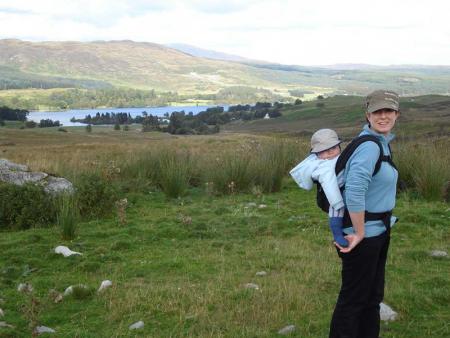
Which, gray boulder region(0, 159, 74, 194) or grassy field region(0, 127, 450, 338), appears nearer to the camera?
grassy field region(0, 127, 450, 338)

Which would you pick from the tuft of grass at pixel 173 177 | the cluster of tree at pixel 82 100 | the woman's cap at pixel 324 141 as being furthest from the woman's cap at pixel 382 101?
the cluster of tree at pixel 82 100

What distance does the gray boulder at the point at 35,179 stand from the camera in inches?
335

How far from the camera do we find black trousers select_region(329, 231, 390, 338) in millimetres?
3246

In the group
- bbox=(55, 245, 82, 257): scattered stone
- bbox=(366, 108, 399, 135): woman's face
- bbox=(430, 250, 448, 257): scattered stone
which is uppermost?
bbox=(366, 108, 399, 135): woman's face

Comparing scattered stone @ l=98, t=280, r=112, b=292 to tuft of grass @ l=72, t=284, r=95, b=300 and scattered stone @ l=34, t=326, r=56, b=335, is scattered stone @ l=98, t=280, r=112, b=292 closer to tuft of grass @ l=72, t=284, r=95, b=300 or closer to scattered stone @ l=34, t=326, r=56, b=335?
tuft of grass @ l=72, t=284, r=95, b=300

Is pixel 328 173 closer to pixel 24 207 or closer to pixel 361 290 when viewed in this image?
pixel 361 290

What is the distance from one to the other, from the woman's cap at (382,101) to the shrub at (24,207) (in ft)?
19.9

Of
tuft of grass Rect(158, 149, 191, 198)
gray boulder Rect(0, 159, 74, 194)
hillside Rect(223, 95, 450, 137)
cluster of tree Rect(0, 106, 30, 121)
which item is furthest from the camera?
cluster of tree Rect(0, 106, 30, 121)

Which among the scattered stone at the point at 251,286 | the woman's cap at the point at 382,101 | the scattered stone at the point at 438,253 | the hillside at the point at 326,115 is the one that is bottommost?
the hillside at the point at 326,115

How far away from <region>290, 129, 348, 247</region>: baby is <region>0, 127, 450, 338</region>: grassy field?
3.65ft

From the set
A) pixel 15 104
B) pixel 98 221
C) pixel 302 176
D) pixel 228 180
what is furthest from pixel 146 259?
pixel 15 104

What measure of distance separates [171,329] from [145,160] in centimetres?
793

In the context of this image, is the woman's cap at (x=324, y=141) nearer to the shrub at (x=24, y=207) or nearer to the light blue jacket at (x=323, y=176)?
the light blue jacket at (x=323, y=176)

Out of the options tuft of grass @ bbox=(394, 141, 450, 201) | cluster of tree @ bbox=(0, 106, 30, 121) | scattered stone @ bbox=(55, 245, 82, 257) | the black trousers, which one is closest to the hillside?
cluster of tree @ bbox=(0, 106, 30, 121)
